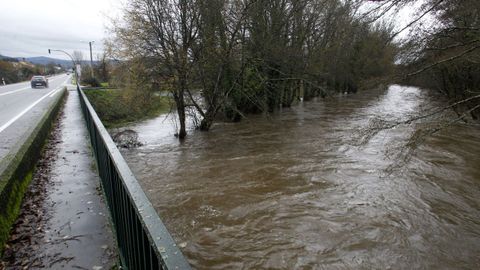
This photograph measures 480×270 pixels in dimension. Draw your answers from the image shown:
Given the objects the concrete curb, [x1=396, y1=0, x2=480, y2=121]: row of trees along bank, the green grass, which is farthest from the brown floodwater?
the green grass

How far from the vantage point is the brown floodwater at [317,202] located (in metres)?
6.26

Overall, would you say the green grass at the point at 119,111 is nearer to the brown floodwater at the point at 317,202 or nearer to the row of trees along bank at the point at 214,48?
the row of trees along bank at the point at 214,48

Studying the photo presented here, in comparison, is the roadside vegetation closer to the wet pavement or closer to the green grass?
the green grass

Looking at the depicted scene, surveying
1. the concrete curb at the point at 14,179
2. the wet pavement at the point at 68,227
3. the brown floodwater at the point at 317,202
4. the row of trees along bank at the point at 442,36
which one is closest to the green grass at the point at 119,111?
the brown floodwater at the point at 317,202

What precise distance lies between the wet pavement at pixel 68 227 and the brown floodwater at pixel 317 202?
8.22ft

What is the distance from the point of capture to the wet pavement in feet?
9.90

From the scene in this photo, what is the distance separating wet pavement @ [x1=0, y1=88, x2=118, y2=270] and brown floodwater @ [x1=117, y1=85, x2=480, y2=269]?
251 cm

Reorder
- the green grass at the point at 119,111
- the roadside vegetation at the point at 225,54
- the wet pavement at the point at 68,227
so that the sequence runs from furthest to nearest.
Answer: the green grass at the point at 119,111, the roadside vegetation at the point at 225,54, the wet pavement at the point at 68,227

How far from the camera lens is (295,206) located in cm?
813

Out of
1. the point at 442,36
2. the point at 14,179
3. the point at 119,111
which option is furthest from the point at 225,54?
the point at 14,179

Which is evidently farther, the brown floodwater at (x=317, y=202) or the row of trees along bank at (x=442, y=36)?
the row of trees along bank at (x=442, y=36)

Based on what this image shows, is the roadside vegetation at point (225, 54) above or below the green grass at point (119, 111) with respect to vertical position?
above

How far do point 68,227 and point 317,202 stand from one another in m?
6.04

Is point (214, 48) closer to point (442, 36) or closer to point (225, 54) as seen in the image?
point (225, 54)
